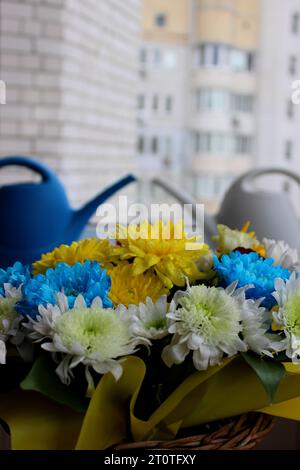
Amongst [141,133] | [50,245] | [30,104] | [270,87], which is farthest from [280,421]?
[270,87]

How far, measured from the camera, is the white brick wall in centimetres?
198

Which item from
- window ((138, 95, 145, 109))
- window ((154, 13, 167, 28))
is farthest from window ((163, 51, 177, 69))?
window ((138, 95, 145, 109))

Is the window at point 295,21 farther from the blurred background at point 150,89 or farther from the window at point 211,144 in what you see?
the window at point 211,144

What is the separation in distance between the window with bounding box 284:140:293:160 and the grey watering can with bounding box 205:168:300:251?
2.11 meters

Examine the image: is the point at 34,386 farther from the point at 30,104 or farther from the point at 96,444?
the point at 30,104

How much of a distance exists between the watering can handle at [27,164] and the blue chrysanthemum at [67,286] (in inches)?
27.1

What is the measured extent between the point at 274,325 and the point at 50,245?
715 millimetres

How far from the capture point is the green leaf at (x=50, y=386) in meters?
0.31

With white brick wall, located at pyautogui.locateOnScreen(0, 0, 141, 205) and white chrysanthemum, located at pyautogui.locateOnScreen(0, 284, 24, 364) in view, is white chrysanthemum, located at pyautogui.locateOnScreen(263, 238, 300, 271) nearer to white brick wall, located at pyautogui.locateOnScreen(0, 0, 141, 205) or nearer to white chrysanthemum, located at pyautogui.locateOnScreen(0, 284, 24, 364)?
white chrysanthemum, located at pyautogui.locateOnScreen(0, 284, 24, 364)

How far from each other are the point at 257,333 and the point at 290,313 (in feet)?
0.07

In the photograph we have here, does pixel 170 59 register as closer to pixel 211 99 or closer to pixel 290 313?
pixel 211 99

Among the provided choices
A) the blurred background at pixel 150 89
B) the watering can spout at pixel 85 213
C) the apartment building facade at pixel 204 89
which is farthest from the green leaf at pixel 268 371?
the apartment building facade at pixel 204 89

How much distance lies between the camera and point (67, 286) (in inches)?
14.0

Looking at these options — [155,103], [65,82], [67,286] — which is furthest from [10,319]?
[155,103]
